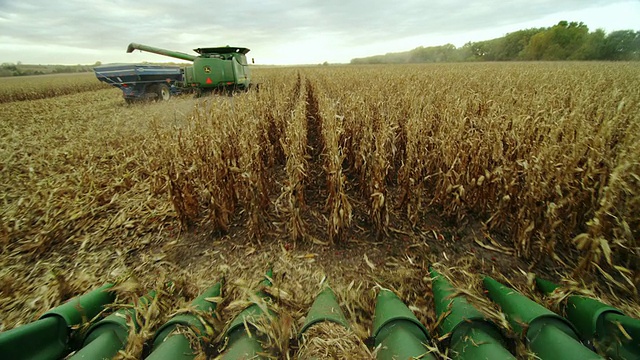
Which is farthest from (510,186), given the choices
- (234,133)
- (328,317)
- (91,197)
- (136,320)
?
(91,197)

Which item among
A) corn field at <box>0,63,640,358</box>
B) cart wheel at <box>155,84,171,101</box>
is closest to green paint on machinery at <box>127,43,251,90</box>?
cart wheel at <box>155,84,171,101</box>

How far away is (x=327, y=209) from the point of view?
9.85 ft

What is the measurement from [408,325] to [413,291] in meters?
0.62

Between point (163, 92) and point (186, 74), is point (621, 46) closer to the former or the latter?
→ point (186, 74)

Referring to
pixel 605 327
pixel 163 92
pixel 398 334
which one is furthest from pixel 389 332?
pixel 163 92

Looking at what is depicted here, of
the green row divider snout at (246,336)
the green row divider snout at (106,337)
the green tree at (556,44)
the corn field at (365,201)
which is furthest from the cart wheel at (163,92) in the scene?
the green tree at (556,44)

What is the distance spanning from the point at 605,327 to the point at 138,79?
1355 centimetres

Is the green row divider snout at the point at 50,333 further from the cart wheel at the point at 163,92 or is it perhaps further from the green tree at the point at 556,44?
the green tree at the point at 556,44

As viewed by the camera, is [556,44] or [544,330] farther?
[556,44]

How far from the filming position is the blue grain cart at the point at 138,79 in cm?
995

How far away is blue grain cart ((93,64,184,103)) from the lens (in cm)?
995

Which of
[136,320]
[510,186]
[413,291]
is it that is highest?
[510,186]

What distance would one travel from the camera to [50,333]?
146 cm

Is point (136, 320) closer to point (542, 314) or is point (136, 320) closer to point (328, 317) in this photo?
point (328, 317)
